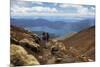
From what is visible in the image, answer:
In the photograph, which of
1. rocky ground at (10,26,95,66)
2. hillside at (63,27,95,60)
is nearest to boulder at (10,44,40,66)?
rocky ground at (10,26,95,66)

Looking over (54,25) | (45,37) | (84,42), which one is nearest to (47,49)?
(45,37)

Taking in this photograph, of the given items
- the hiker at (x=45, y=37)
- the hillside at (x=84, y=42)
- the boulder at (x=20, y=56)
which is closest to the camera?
the boulder at (x=20, y=56)

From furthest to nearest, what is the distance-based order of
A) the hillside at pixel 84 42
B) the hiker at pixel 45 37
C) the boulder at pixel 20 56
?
1. the hillside at pixel 84 42
2. the hiker at pixel 45 37
3. the boulder at pixel 20 56

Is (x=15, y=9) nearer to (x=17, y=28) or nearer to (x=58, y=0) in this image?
(x=17, y=28)

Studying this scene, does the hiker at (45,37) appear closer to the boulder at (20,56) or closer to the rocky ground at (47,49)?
the rocky ground at (47,49)

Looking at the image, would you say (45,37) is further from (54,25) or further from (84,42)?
(84,42)

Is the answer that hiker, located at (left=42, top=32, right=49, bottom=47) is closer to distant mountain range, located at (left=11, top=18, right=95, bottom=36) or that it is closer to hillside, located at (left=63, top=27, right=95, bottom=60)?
distant mountain range, located at (left=11, top=18, right=95, bottom=36)

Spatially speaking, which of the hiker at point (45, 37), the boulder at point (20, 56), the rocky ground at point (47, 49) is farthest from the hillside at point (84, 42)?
the boulder at point (20, 56)
